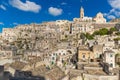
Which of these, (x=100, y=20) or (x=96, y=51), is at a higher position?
(x=100, y=20)

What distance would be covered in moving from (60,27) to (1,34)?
28789mm

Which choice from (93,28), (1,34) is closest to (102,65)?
(93,28)

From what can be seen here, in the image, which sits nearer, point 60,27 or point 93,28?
point 93,28

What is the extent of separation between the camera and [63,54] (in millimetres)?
58438

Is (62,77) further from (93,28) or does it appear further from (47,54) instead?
(93,28)

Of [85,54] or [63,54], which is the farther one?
[63,54]

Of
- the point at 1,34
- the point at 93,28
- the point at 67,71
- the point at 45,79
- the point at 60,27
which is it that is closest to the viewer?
the point at 45,79

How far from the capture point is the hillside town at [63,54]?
36.7 meters

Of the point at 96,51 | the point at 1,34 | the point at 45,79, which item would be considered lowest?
the point at 45,79

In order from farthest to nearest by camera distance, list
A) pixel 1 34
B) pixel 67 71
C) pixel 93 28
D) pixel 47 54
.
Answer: pixel 1 34
pixel 93 28
pixel 47 54
pixel 67 71

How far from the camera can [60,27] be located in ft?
314

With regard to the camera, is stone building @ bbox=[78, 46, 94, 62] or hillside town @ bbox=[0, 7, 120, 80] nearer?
hillside town @ bbox=[0, 7, 120, 80]

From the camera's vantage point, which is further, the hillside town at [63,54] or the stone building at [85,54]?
the stone building at [85,54]

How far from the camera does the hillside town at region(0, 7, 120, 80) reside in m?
36.7
